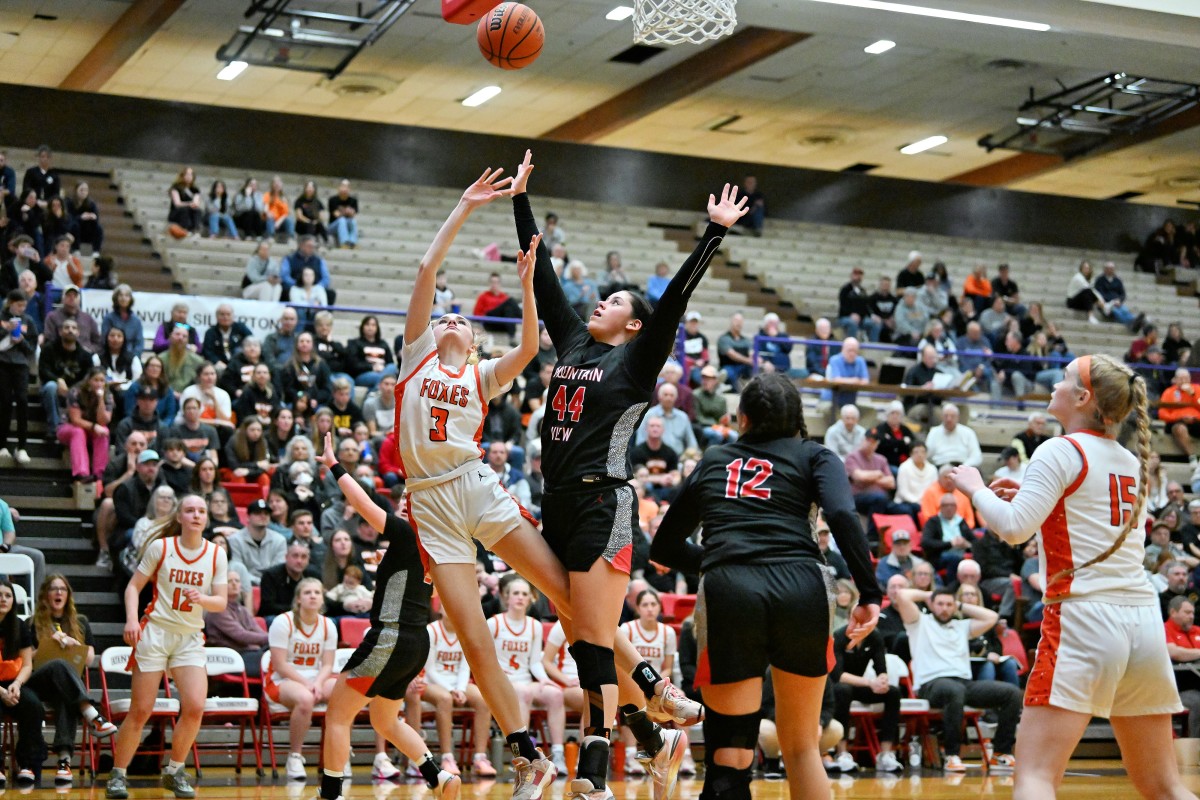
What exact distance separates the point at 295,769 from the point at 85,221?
11.4m

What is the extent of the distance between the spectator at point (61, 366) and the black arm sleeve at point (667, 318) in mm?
10043

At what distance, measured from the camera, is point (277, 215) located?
22.0 m

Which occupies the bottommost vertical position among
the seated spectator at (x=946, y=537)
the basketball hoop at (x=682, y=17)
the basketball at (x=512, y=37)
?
the seated spectator at (x=946, y=537)

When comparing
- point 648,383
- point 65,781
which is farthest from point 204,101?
point 648,383

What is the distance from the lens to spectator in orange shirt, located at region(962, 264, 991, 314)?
2489 cm

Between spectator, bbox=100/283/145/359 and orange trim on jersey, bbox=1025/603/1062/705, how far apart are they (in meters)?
12.4

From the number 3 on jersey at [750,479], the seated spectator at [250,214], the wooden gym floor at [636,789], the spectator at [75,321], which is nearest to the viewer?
the number 3 on jersey at [750,479]

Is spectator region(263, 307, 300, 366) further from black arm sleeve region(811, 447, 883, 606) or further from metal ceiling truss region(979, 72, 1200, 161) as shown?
metal ceiling truss region(979, 72, 1200, 161)

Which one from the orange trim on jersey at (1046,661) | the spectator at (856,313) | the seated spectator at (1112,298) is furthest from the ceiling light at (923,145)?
the orange trim on jersey at (1046,661)

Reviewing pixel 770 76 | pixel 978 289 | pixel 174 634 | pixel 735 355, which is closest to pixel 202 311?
pixel 735 355

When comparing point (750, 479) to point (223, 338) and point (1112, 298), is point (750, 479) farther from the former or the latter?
point (1112, 298)

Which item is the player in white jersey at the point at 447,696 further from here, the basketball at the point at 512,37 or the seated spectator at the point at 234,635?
the basketball at the point at 512,37

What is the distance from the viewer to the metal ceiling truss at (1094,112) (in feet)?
72.9

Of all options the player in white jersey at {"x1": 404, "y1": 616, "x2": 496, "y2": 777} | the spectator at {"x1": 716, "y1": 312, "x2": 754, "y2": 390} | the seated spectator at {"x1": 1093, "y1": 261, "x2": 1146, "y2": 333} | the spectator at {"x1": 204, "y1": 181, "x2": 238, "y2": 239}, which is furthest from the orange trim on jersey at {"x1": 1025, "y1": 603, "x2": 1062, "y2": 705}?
the seated spectator at {"x1": 1093, "y1": 261, "x2": 1146, "y2": 333}
